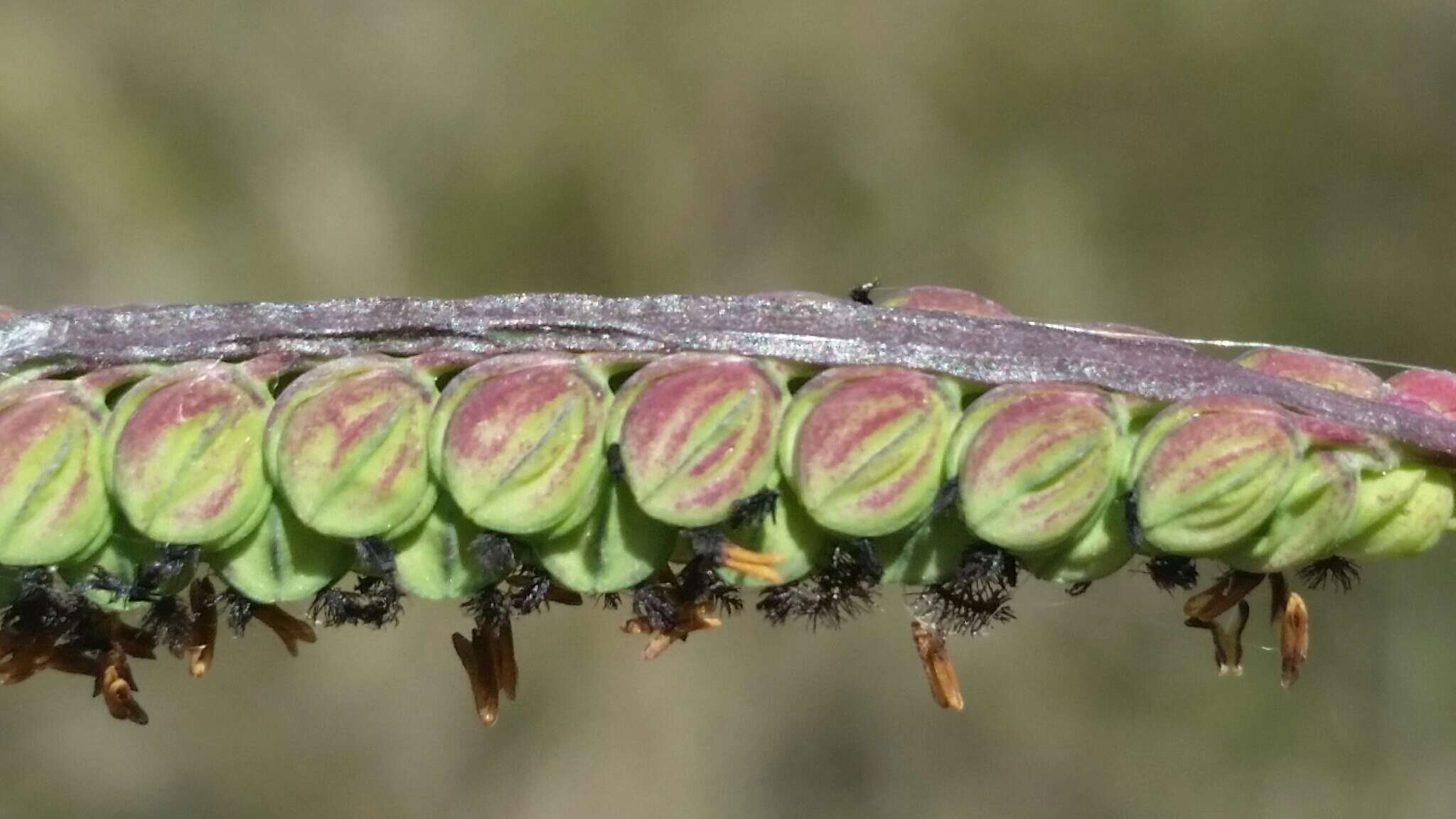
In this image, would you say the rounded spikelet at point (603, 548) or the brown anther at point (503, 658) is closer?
the rounded spikelet at point (603, 548)

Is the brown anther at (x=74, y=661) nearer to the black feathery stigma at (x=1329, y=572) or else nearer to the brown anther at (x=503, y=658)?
the brown anther at (x=503, y=658)

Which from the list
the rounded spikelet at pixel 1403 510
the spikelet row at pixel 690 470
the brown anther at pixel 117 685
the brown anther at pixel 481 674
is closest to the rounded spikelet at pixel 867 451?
the spikelet row at pixel 690 470

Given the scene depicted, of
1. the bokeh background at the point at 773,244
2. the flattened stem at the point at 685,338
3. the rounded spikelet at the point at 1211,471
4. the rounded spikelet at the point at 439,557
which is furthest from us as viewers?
the bokeh background at the point at 773,244

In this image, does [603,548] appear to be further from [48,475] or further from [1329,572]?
[1329,572]

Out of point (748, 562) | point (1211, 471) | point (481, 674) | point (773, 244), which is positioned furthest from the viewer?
point (773, 244)

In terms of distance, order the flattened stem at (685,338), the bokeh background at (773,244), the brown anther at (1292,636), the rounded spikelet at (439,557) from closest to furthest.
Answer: the flattened stem at (685,338) < the rounded spikelet at (439,557) < the brown anther at (1292,636) < the bokeh background at (773,244)

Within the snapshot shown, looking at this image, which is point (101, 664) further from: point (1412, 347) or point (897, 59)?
point (1412, 347)

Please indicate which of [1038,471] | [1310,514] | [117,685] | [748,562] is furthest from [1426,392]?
[117,685]
